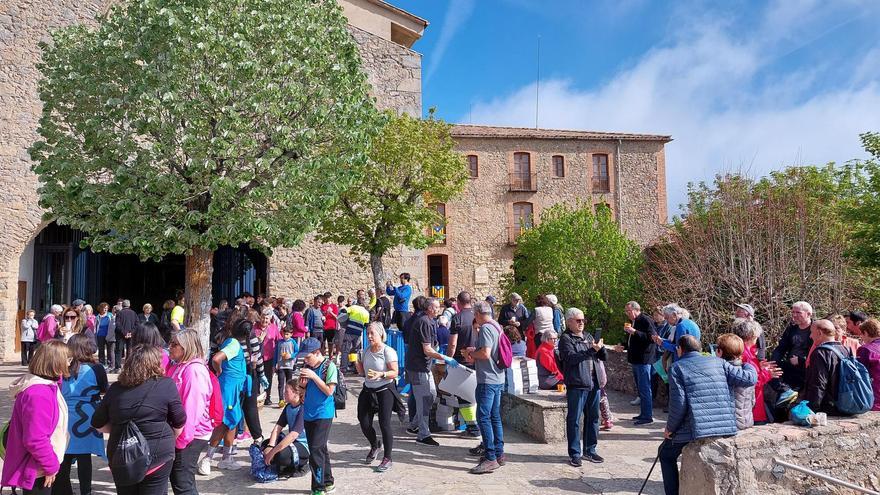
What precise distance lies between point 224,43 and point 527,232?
50.5 ft

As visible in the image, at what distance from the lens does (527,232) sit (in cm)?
2225

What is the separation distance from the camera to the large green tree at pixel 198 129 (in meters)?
8.18

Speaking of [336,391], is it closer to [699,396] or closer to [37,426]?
[37,426]

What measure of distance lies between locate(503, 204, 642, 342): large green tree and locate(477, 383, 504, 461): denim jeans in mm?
12431

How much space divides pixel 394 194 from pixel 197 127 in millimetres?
7721

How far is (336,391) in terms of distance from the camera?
582cm

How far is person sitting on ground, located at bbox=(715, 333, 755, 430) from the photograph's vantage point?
4938mm

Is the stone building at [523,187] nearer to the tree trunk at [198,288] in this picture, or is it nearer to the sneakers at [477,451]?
the tree trunk at [198,288]

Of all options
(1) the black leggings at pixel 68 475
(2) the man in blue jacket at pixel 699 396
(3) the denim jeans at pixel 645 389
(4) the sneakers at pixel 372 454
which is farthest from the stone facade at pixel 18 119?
(2) the man in blue jacket at pixel 699 396

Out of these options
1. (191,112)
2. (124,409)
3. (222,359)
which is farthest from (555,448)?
(191,112)

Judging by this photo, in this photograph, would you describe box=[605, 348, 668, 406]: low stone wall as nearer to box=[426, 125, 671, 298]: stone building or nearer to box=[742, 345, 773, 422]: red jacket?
box=[742, 345, 773, 422]: red jacket

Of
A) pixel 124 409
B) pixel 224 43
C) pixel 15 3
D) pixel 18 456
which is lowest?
pixel 18 456

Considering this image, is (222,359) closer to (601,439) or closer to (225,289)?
(601,439)

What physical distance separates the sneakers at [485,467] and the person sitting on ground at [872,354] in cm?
355
